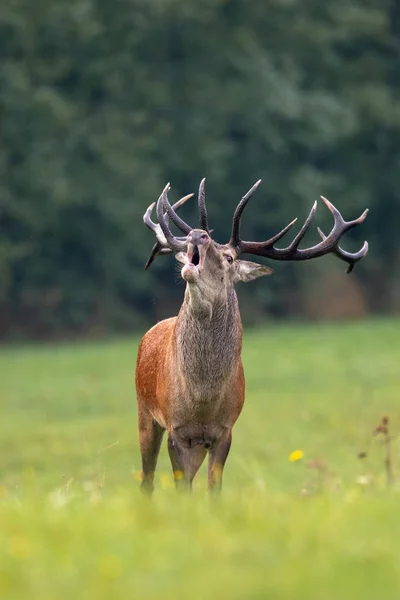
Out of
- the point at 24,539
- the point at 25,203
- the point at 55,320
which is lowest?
the point at 55,320

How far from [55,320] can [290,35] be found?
13.6m

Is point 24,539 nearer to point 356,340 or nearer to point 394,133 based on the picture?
point 356,340

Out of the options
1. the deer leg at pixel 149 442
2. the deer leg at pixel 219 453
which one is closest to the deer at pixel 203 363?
the deer leg at pixel 219 453

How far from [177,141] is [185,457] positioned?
3700 cm

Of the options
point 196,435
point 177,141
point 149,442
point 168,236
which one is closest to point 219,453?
point 196,435

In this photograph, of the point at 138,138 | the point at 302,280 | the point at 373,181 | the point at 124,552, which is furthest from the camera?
the point at 373,181

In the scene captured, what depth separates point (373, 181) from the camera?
5097 centimetres

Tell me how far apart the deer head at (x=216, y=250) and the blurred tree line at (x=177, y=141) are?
31162mm

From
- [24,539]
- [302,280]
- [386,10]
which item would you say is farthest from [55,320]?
[24,539]

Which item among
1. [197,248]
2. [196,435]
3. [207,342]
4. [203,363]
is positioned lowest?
[196,435]

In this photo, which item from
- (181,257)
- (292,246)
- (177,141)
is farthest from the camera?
(177,141)

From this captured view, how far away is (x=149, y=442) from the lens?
9.94m

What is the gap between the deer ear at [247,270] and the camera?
30.6 ft

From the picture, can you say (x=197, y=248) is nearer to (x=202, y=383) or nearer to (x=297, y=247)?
(x=202, y=383)
